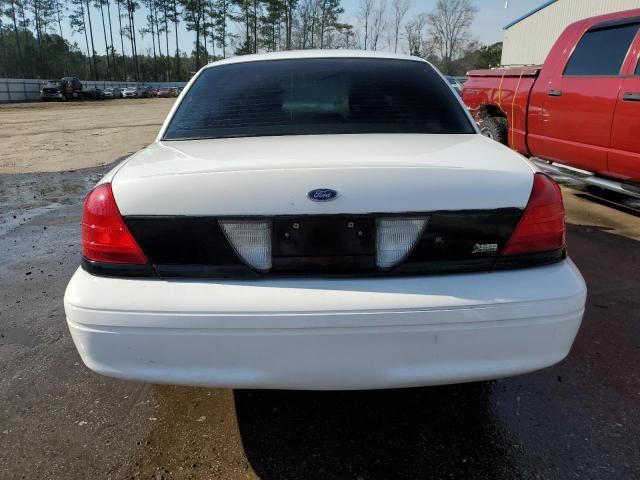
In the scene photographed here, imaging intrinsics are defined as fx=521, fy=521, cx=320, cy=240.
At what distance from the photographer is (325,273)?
1792 millimetres

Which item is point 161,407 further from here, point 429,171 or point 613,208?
point 613,208

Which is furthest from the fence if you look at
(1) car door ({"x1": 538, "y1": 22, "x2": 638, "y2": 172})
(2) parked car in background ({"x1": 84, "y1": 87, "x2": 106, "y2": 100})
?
(1) car door ({"x1": 538, "y1": 22, "x2": 638, "y2": 172})

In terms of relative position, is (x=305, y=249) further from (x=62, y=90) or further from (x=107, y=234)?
(x=62, y=90)

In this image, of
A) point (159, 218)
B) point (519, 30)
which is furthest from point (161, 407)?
point (519, 30)

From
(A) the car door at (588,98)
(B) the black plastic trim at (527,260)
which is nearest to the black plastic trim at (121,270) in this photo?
(B) the black plastic trim at (527,260)

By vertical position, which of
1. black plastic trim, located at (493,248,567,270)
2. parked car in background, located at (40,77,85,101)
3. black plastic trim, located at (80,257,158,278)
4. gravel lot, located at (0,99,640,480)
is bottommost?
parked car in background, located at (40,77,85,101)

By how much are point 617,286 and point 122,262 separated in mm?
3443

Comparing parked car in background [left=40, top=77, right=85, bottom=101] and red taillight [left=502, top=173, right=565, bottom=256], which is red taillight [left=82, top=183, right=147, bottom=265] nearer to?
red taillight [left=502, top=173, right=565, bottom=256]

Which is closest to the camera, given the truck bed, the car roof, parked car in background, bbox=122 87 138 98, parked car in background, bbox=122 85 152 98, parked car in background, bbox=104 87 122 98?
the car roof

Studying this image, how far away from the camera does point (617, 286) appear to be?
3.76 m

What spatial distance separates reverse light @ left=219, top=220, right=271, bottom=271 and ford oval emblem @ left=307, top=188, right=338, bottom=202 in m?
0.17

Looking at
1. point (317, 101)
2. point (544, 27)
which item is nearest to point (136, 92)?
point (544, 27)

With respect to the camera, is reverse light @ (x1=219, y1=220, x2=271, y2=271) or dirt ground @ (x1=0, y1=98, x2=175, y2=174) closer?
reverse light @ (x1=219, y1=220, x2=271, y2=271)

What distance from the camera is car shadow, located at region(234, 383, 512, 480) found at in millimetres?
2018
